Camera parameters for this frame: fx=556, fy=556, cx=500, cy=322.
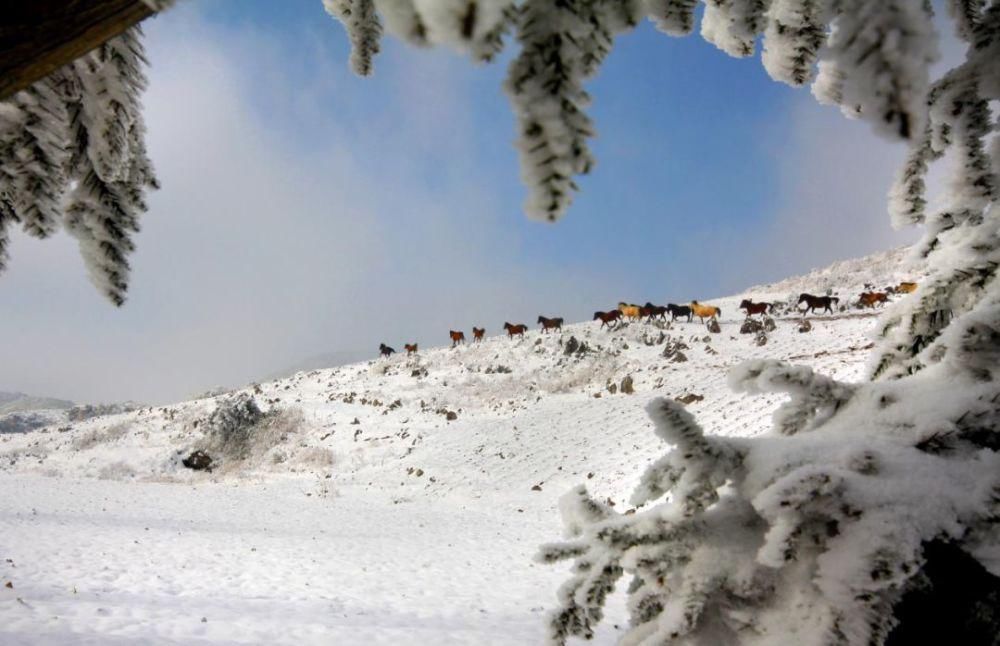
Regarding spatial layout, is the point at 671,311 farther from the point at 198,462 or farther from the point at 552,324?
the point at 198,462

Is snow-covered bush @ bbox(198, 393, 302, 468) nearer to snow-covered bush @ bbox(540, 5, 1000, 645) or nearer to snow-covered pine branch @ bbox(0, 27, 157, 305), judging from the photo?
snow-covered pine branch @ bbox(0, 27, 157, 305)

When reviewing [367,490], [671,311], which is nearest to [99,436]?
[367,490]

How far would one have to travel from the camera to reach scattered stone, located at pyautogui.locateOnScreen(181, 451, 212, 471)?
19859 mm

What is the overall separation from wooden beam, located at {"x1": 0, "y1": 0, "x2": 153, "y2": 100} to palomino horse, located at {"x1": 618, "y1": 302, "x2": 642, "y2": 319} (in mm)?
27095

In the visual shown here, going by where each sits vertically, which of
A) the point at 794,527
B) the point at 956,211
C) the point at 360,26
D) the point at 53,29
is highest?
the point at 360,26

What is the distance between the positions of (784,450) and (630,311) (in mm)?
26061

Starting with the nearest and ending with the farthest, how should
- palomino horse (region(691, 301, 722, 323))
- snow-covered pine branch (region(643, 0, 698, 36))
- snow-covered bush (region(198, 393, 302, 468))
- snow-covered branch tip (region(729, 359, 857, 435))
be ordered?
snow-covered pine branch (region(643, 0, 698, 36))
snow-covered branch tip (region(729, 359, 857, 435))
snow-covered bush (region(198, 393, 302, 468))
palomino horse (region(691, 301, 722, 323))

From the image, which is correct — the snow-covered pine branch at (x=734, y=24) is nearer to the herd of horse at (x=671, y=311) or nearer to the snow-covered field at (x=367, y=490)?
the snow-covered field at (x=367, y=490)

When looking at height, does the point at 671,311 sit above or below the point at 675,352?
above

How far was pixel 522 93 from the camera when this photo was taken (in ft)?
1.83

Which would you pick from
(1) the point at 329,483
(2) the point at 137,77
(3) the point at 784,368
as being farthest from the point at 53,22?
(1) the point at 329,483

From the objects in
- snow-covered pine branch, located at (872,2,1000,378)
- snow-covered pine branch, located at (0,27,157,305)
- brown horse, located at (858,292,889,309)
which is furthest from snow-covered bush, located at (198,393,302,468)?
brown horse, located at (858,292,889,309)

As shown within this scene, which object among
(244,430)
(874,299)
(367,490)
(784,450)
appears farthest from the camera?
(874,299)

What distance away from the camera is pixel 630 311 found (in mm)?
27031
